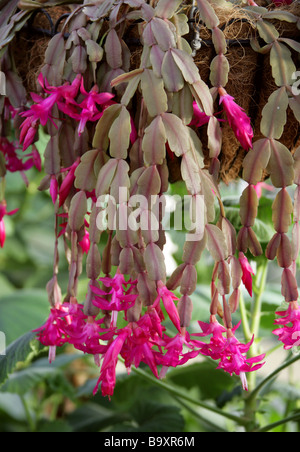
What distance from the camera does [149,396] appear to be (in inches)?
61.7

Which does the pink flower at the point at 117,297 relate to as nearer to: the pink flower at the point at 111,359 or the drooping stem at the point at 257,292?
the pink flower at the point at 111,359

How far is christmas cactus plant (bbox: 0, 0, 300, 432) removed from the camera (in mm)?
626

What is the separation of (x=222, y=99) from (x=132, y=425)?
2.94 feet

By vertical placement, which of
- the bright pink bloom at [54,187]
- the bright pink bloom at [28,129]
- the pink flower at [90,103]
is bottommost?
the bright pink bloom at [54,187]

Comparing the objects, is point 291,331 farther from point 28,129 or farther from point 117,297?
point 28,129

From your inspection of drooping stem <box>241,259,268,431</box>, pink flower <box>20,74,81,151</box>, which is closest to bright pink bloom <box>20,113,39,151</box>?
pink flower <box>20,74,81,151</box>

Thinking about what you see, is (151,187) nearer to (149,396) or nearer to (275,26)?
(275,26)

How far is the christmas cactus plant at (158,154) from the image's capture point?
2.06ft

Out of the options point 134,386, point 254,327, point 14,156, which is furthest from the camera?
point 134,386

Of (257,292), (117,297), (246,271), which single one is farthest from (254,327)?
(117,297)

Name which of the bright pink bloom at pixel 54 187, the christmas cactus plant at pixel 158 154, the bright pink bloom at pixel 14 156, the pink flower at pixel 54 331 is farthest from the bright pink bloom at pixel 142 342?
the bright pink bloom at pixel 14 156

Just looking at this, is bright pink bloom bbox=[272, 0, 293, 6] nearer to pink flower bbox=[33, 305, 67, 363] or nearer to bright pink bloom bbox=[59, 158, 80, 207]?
bright pink bloom bbox=[59, 158, 80, 207]

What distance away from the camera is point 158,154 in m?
0.62
